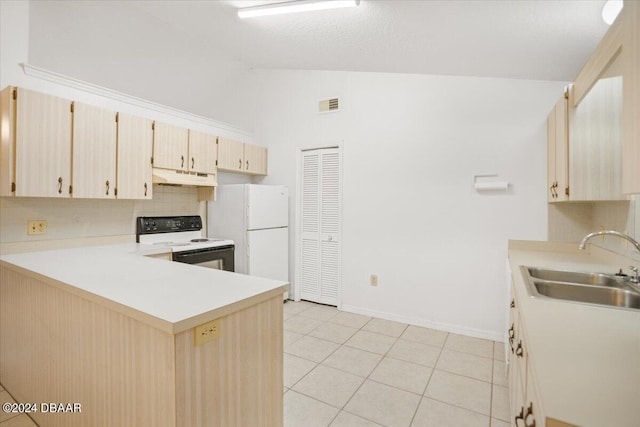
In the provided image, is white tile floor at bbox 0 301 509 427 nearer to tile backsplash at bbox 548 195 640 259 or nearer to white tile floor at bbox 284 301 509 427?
white tile floor at bbox 284 301 509 427

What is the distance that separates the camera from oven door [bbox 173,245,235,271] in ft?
9.82

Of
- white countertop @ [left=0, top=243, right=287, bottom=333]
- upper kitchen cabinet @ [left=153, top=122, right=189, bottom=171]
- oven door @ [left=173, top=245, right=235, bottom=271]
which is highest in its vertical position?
upper kitchen cabinet @ [left=153, top=122, right=189, bottom=171]

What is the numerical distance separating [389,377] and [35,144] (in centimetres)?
314

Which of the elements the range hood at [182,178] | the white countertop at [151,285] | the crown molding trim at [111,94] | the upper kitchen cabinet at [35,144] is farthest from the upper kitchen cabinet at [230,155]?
the white countertop at [151,285]

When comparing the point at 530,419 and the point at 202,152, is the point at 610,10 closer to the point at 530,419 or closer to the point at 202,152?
the point at 530,419

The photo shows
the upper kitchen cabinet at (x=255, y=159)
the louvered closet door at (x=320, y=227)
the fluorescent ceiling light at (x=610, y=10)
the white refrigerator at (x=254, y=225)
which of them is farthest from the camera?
the upper kitchen cabinet at (x=255, y=159)

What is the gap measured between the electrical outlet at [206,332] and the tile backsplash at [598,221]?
2292 millimetres

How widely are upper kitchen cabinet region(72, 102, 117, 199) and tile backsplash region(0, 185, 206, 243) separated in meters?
0.30

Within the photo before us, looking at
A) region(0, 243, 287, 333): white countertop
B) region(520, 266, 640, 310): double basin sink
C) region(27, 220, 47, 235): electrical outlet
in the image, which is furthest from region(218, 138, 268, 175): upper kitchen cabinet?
region(520, 266, 640, 310): double basin sink

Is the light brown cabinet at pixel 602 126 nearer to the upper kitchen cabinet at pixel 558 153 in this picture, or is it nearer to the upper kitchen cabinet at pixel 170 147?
the upper kitchen cabinet at pixel 558 153

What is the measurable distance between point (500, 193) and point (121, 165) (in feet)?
11.5

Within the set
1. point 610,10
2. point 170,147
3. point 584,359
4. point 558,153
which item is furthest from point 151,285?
point 558,153

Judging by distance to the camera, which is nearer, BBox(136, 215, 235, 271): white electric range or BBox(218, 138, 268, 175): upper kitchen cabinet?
BBox(136, 215, 235, 271): white electric range

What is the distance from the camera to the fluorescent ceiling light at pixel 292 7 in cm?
205
